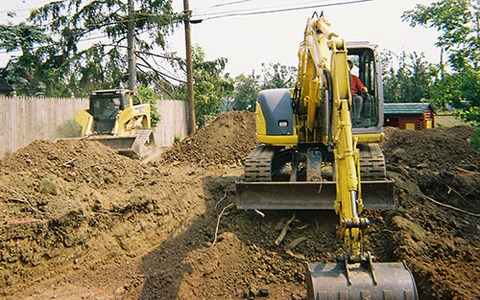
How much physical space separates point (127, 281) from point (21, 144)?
10137 mm

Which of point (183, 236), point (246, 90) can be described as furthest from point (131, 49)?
point (246, 90)

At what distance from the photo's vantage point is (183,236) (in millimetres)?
6906

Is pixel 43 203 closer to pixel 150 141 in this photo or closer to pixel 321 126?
pixel 321 126

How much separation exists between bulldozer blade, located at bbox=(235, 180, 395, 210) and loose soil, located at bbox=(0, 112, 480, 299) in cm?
35

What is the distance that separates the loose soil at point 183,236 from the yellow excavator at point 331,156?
522 mm

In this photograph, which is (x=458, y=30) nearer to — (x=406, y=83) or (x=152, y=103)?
(x=152, y=103)

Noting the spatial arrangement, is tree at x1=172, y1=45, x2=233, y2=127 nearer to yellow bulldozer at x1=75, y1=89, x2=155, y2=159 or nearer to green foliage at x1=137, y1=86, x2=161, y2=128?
green foliage at x1=137, y1=86, x2=161, y2=128

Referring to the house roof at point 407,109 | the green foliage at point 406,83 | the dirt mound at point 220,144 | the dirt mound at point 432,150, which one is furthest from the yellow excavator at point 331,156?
the green foliage at point 406,83

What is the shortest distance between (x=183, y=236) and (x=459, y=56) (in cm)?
485

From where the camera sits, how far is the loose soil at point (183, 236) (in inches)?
213

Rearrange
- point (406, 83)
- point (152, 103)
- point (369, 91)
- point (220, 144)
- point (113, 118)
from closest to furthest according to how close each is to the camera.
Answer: point (369, 91) → point (220, 144) → point (113, 118) → point (152, 103) → point (406, 83)

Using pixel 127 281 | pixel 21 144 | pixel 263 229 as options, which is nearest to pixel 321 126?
pixel 263 229

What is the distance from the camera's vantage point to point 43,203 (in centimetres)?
657

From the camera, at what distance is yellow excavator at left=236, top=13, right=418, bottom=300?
3945 millimetres
